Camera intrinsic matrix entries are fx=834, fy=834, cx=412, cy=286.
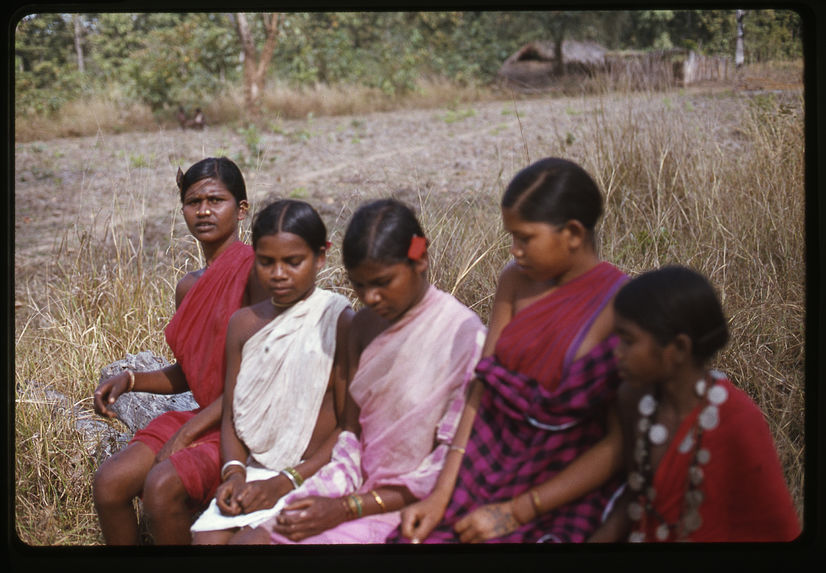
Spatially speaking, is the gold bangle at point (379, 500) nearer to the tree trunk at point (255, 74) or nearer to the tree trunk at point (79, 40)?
the tree trunk at point (255, 74)

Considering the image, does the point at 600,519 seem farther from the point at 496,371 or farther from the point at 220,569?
the point at 220,569

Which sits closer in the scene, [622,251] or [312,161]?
[622,251]

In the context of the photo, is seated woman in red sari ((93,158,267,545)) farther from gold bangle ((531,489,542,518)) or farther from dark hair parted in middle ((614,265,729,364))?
dark hair parted in middle ((614,265,729,364))

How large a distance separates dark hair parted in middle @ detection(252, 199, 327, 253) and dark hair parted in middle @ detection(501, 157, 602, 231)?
0.63 m

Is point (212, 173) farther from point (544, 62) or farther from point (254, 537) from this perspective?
point (544, 62)

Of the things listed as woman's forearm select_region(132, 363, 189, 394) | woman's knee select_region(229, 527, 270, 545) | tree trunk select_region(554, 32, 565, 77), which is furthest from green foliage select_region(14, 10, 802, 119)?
woman's knee select_region(229, 527, 270, 545)

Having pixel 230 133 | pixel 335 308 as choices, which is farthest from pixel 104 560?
pixel 230 133

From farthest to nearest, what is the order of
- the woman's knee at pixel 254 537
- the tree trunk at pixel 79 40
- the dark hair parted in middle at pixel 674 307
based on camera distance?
1. the tree trunk at pixel 79 40
2. the woman's knee at pixel 254 537
3. the dark hair parted in middle at pixel 674 307

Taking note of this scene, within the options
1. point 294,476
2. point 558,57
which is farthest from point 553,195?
point 558,57

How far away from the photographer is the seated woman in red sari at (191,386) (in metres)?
2.78

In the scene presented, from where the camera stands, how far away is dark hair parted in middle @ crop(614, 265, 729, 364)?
226 centimetres

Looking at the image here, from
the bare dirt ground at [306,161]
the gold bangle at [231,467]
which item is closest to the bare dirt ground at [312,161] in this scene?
the bare dirt ground at [306,161]

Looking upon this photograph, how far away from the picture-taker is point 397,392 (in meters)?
2.51

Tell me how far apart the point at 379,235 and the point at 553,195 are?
51cm
